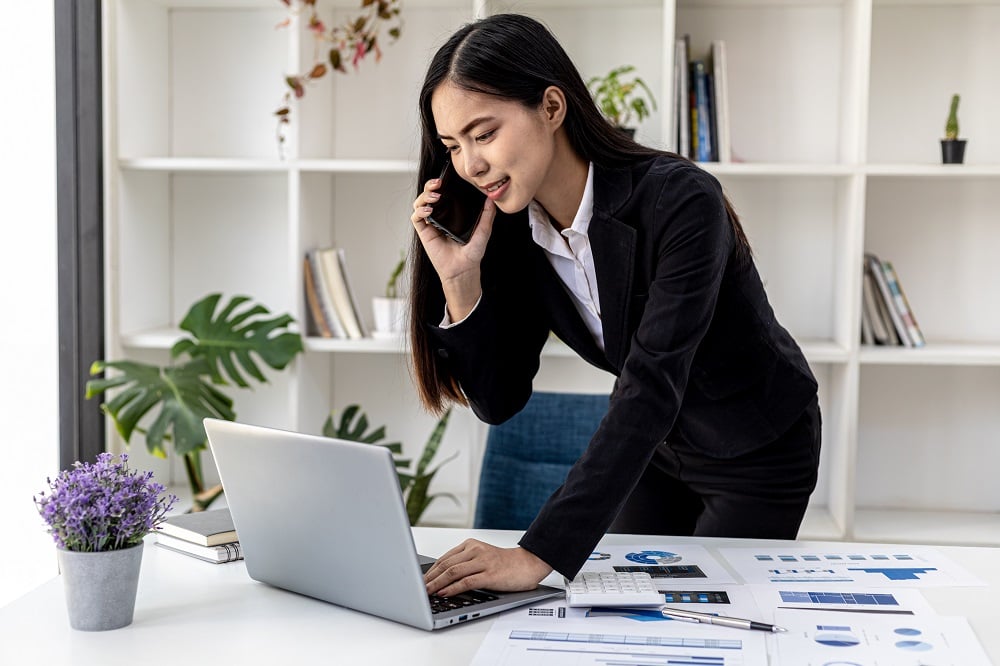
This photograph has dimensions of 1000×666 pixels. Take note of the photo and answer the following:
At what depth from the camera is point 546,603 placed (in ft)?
4.02

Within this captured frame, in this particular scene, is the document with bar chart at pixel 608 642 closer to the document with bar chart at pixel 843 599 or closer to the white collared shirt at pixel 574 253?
the document with bar chart at pixel 843 599

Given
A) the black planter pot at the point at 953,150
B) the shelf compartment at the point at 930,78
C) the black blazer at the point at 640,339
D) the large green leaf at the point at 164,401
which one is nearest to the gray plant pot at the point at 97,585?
the black blazer at the point at 640,339

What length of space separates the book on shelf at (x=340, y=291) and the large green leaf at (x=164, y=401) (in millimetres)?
399

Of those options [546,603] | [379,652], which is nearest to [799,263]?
[546,603]

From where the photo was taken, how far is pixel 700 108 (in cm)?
271

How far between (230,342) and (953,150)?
1.93m

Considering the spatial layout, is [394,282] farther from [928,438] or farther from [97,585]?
[97,585]

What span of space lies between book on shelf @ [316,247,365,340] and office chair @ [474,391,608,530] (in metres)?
0.87

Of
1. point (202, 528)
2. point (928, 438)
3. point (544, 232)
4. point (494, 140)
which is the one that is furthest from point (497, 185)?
point (928, 438)

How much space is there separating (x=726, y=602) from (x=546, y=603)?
0.69 feet

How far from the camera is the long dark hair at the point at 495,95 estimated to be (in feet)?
4.57

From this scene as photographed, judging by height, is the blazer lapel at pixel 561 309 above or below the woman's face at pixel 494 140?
below

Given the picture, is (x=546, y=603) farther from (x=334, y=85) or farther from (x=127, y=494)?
(x=334, y=85)

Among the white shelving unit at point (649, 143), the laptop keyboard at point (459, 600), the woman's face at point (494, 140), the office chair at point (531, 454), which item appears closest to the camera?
the laptop keyboard at point (459, 600)
